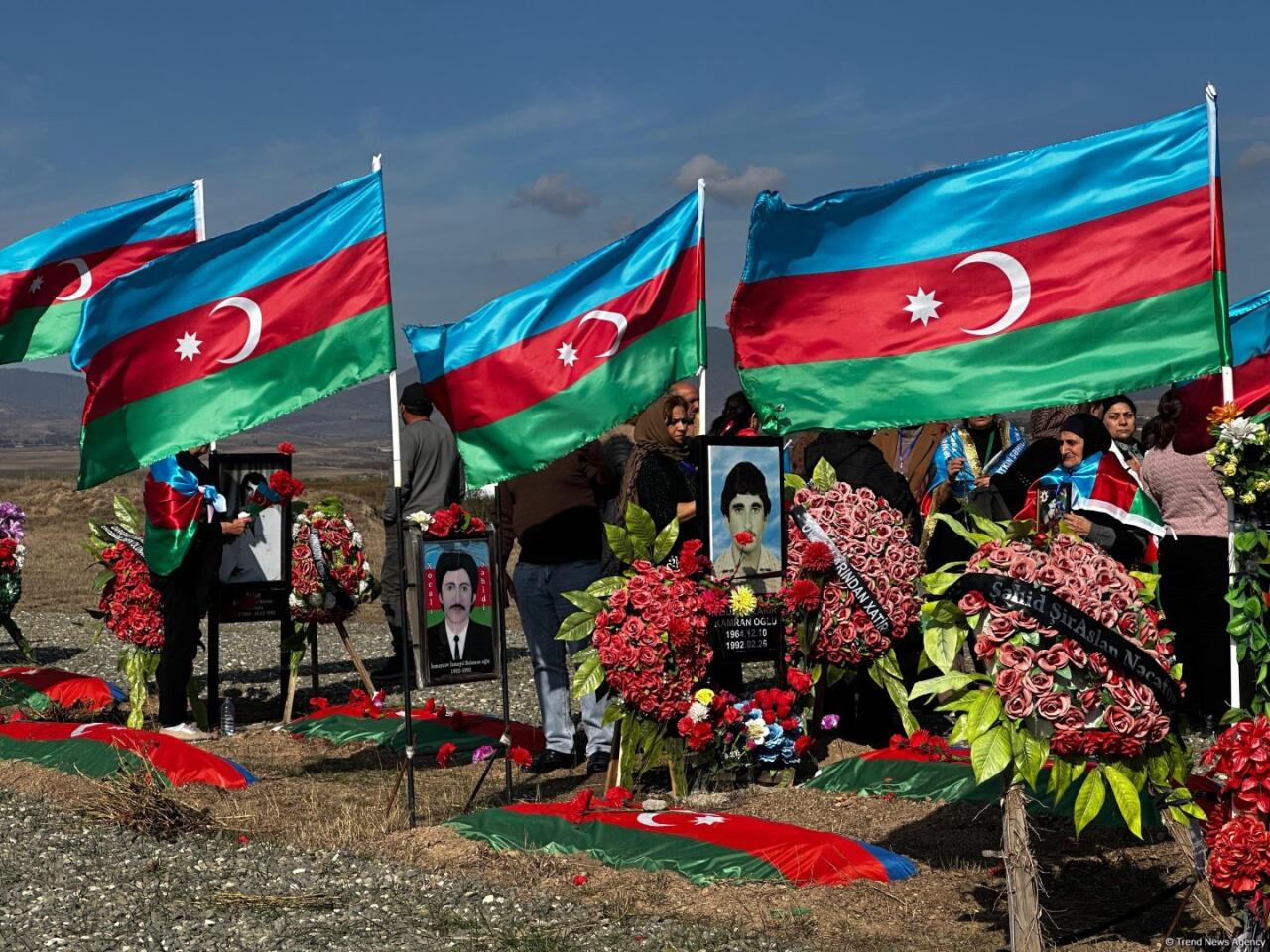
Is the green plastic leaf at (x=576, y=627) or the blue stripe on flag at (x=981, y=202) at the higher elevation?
the blue stripe on flag at (x=981, y=202)

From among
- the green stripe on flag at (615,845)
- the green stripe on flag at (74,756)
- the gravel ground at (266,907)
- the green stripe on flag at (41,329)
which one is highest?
the green stripe on flag at (41,329)

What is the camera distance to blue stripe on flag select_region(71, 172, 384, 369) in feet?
26.8

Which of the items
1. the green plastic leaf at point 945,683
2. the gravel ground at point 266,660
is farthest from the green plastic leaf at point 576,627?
the gravel ground at point 266,660

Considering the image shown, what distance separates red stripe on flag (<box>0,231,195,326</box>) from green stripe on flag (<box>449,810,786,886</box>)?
5898 millimetres

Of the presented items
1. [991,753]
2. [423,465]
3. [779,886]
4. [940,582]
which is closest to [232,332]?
[779,886]

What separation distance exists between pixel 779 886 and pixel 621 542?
2287 mm

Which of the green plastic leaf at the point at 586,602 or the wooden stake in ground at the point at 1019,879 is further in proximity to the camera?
the green plastic leaf at the point at 586,602

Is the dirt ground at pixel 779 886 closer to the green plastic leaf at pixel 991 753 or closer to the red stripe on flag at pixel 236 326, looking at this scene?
the green plastic leaf at pixel 991 753

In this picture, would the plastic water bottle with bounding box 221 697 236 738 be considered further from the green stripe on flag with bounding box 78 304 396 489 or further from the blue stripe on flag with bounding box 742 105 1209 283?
the blue stripe on flag with bounding box 742 105 1209 283

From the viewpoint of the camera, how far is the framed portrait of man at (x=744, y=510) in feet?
27.4

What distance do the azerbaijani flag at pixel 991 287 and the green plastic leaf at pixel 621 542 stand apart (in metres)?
1.19

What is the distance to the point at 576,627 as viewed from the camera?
26.7 feet

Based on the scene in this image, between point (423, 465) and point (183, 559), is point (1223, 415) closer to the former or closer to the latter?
point (183, 559)

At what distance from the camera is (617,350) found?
8.23 metres
